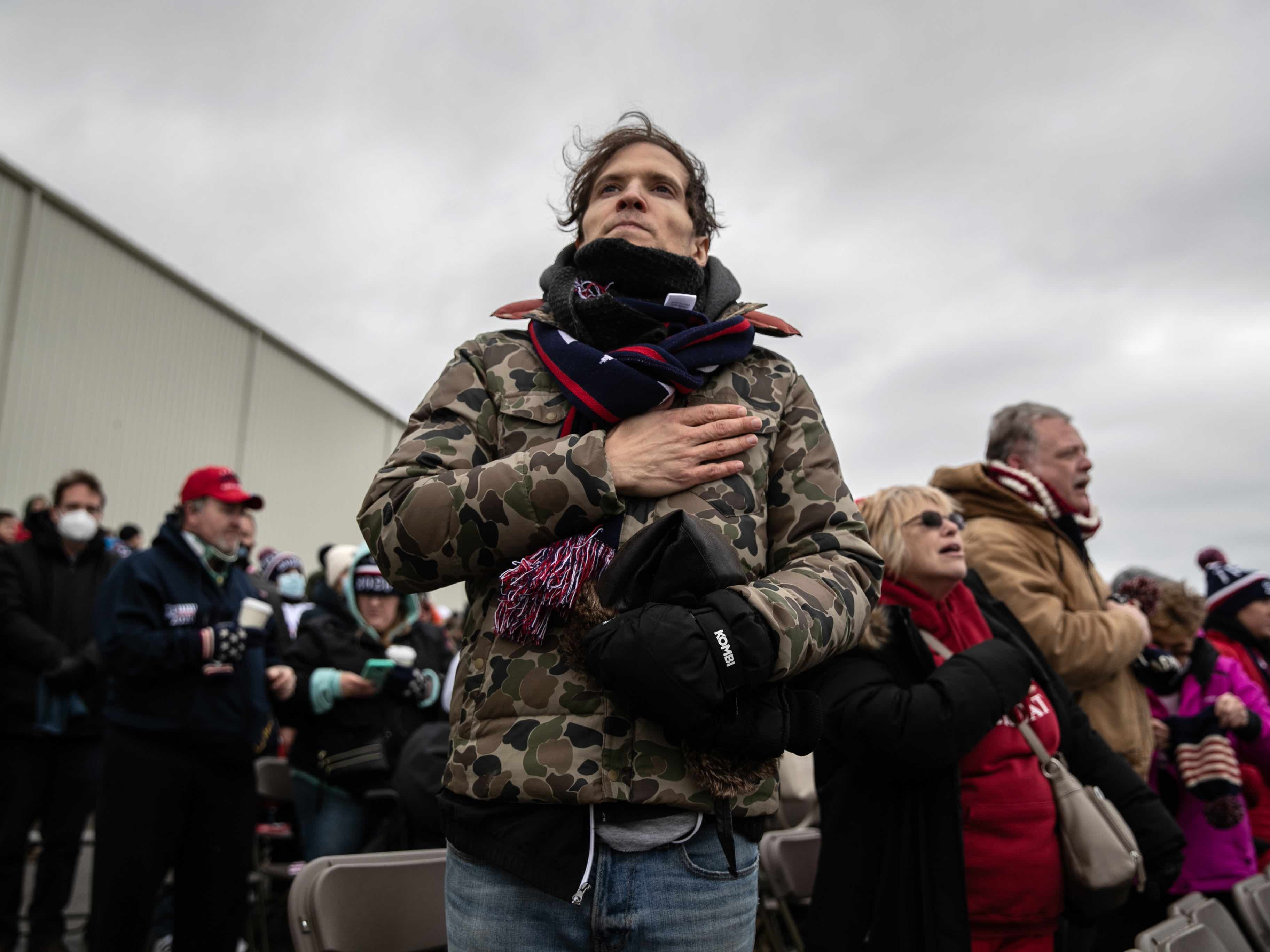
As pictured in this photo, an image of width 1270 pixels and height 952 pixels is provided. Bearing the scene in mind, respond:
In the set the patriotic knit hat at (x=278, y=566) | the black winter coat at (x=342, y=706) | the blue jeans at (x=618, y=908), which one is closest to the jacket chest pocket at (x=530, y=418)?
the blue jeans at (x=618, y=908)

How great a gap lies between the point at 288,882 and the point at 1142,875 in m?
4.14

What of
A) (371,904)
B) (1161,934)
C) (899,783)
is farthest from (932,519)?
(371,904)

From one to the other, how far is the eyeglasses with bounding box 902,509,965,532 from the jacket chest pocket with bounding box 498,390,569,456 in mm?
1471

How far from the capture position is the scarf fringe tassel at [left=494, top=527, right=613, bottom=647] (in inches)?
49.6

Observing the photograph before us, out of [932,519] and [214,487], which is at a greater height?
[214,487]

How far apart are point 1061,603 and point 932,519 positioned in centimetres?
81

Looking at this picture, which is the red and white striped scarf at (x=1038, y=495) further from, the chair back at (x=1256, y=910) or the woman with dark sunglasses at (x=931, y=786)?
the chair back at (x=1256, y=910)

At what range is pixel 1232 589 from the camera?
4.53m

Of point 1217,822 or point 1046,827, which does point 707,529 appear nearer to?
point 1046,827

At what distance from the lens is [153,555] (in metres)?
3.69

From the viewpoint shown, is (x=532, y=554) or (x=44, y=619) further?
(x=44, y=619)

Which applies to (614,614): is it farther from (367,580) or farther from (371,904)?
(367,580)

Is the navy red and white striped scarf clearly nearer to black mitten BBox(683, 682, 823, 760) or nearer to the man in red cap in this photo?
black mitten BBox(683, 682, 823, 760)

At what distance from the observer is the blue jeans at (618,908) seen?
1214 mm
